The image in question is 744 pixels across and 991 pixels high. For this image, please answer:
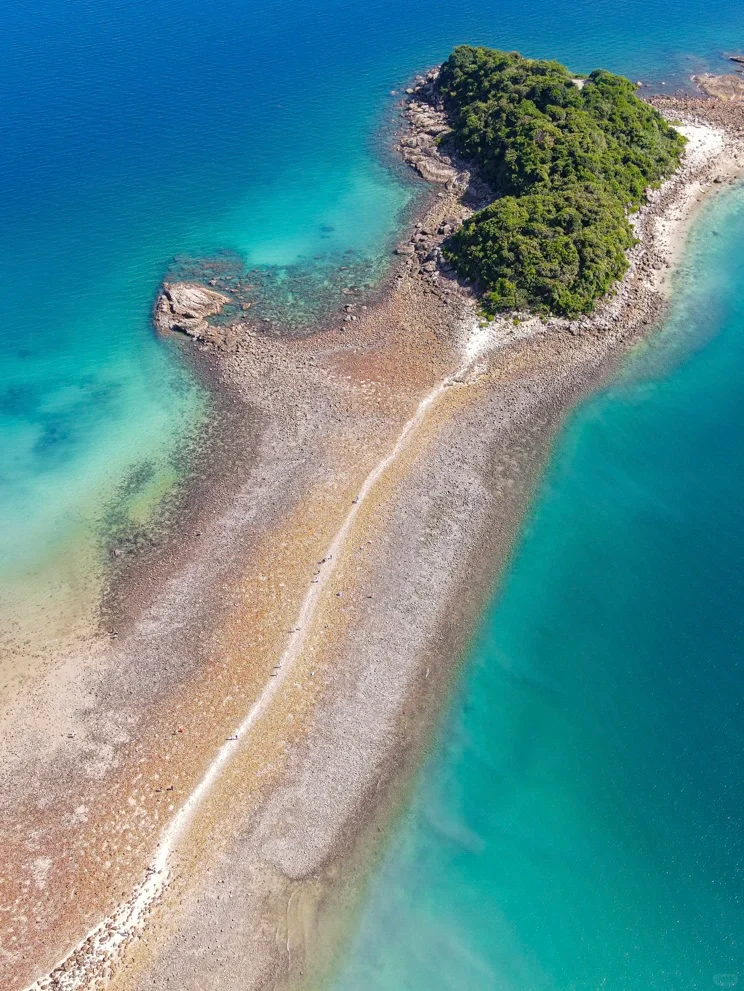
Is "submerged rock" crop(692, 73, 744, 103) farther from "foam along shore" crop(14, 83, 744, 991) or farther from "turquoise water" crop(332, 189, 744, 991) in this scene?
"turquoise water" crop(332, 189, 744, 991)

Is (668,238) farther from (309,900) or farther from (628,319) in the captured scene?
(309,900)

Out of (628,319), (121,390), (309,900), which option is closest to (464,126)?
(628,319)

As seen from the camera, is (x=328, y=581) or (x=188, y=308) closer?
(x=328, y=581)

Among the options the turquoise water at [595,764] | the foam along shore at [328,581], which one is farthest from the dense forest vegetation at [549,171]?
the turquoise water at [595,764]

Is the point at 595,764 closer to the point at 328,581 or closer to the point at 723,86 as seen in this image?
the point at 328,581

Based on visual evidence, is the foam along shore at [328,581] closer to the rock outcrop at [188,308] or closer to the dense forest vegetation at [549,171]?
the dense forest vegetation at [549,171]

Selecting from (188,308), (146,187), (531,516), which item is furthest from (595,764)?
(146,187)
